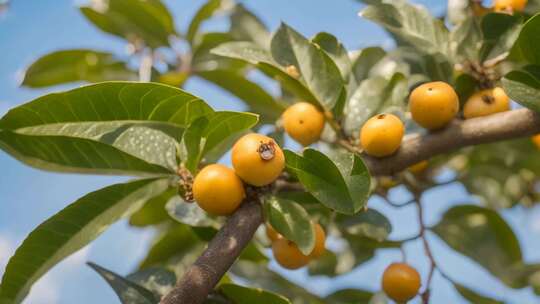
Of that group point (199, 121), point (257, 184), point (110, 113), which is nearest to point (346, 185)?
point (257, 184)

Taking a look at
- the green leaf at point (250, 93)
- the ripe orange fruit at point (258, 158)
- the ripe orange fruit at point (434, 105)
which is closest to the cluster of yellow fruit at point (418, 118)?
the ripe orange fruit at point (434, 105)

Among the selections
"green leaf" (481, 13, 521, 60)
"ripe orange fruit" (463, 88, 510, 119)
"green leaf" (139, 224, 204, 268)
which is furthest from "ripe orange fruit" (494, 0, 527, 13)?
"green leaf" (139, 224, 204, 268)

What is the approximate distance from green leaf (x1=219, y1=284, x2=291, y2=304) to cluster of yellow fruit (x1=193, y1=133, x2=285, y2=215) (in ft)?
0.45

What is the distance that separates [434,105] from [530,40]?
20 cm

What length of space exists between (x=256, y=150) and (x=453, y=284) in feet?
2.46

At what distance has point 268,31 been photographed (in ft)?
6.34

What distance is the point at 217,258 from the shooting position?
0.99 metres

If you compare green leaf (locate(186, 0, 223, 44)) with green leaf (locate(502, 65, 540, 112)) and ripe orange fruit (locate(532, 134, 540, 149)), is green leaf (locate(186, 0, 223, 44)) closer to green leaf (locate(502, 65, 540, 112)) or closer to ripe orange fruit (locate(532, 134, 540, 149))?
ripe orange fruit (locate(532, 134, 540, 149))

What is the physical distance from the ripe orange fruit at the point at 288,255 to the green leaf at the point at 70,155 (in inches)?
10.1

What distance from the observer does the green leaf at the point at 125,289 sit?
1.13m

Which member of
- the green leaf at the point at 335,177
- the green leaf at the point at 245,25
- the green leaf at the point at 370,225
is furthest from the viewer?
the green leaf at the point at 245,25

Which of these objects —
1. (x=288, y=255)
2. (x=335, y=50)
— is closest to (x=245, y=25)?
(x=335, y=50)

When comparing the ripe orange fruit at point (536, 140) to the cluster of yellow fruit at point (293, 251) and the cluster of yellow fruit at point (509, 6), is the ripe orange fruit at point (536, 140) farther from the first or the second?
the cluster of yellow fruit at point (293, 251)

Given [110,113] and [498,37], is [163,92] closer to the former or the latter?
[110,113]
